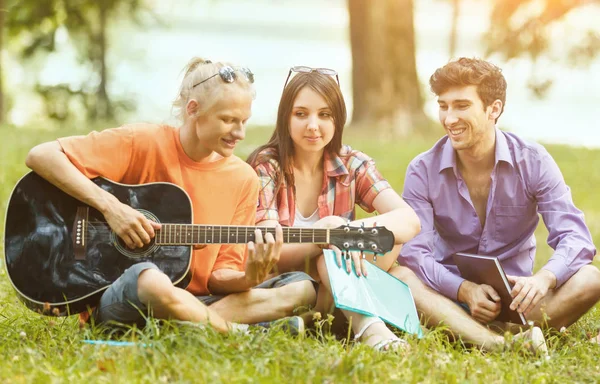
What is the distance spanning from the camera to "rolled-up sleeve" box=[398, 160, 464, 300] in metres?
4.11

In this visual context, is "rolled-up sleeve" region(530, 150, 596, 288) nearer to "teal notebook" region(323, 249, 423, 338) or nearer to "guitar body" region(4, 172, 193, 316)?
"teal notebook" region(323, 249, 423, 338)

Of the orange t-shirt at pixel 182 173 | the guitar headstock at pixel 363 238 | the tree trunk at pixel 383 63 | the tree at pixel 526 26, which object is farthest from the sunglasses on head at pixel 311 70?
the tree at pixel 526 26

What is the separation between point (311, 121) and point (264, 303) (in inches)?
38.6

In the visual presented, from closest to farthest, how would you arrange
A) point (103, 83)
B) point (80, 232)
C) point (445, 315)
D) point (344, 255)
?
point (80, 232) → point (344, 255) → point (445, 315) → point (103, 83)

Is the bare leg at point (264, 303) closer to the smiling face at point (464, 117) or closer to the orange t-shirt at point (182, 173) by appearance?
the orange t-shirt at point (182, 173)

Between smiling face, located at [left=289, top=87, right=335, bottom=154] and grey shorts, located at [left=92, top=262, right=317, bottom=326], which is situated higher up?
smiling face, located at [left=289, top=87, right=335, bottom=154]

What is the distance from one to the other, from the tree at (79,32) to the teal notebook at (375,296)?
10.6 meters

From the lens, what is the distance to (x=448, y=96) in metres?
4.29

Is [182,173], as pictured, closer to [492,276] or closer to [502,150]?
[492,276]

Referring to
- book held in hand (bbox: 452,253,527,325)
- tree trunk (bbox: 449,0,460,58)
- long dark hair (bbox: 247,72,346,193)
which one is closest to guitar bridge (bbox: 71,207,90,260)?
long dark hair (bbox: 247,72,346,193)

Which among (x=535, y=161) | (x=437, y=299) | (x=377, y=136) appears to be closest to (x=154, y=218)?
(x=437, y=299)

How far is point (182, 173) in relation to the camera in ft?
12.4

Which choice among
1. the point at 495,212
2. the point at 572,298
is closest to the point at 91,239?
the point at 495,212

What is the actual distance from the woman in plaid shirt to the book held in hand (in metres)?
0.31
